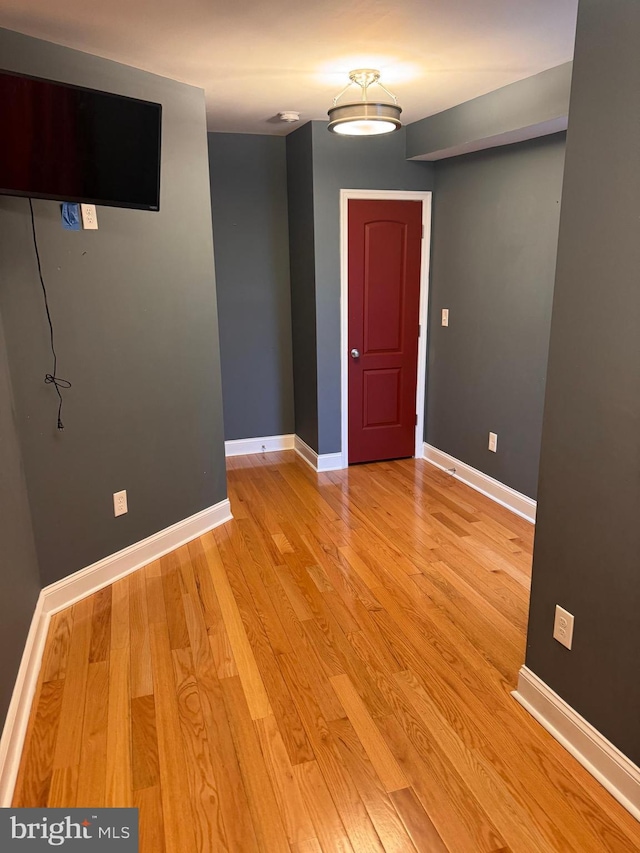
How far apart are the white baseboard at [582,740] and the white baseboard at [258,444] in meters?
3.20

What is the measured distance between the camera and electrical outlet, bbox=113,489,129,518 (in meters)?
3.02

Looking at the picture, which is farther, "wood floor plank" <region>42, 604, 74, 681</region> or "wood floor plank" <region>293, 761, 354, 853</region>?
"wood floor plank" <region>42, 604, 74, 681</region>

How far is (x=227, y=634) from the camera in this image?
263 centimetres

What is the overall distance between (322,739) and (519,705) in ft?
2.43

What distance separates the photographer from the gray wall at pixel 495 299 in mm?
3434

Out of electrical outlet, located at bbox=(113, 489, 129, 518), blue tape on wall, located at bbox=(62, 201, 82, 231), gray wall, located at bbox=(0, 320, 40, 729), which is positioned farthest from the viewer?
electrical outlet, located at bbox=(113, 489, 129, 518)

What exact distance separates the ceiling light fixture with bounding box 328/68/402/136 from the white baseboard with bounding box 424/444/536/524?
7.39ft

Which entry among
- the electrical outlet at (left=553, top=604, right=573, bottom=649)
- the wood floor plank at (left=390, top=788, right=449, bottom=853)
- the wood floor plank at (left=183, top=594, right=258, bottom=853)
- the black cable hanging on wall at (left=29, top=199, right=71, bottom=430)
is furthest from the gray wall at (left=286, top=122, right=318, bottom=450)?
the wood floor plank at (left=390, top=788, right=449, bottom=853)

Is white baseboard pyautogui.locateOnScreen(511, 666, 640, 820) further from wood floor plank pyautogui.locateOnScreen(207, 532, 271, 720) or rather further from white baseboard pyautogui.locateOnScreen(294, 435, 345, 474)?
white baseboard pyautogui.locateOnScreen(294, 435, 345, 474)

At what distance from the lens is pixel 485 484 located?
4.15m

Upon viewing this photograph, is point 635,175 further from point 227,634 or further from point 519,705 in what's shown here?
point 227,634

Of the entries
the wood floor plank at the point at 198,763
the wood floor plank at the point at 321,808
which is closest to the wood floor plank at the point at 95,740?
the wood floor plank at the point at 198,763

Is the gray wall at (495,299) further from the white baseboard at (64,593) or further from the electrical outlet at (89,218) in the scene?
the electrical outlet at (89,218)

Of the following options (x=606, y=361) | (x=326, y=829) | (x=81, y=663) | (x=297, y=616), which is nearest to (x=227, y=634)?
(x=297, y=616)
